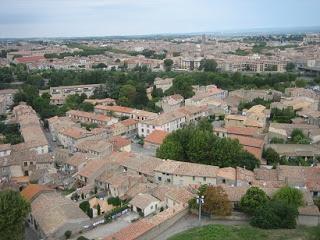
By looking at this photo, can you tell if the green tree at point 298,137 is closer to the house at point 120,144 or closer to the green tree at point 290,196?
the green tree at point 290,196

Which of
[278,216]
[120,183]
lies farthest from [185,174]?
[278,216]

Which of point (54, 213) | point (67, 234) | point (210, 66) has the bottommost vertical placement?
point (67, 234)

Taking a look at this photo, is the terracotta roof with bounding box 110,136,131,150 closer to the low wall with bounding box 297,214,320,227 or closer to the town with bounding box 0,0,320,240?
the town with bounding box 0,0,320,240

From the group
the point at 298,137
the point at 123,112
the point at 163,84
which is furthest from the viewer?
the point at 163,84

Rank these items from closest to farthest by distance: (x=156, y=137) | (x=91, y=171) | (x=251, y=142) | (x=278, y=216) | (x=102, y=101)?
(x=278, y=216) < (x=91, y=171) < (x=251, y=142) < (x=156, y=137) < (x=102, y=101)

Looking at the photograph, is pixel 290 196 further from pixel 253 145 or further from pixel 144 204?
pixel 253 145

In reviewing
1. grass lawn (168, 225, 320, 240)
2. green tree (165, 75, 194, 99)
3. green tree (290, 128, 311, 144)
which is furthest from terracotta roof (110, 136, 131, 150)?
green tree (165, 75, 194, 99)

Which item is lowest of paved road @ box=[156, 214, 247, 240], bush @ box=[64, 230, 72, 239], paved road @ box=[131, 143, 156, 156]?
paved road @ box=[131, 143, 156, 156]
